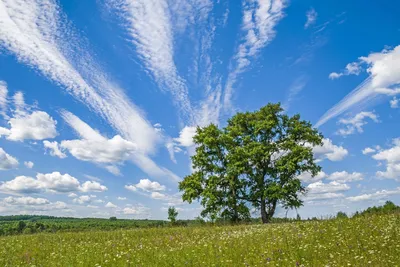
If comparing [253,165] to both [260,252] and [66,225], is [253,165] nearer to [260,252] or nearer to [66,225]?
[260,252]

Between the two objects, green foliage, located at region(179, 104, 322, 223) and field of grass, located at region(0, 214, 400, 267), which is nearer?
field of grass, located at region(0, 214, 400, 267)

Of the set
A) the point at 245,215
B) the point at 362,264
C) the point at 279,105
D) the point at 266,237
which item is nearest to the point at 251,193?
the point at 245,215

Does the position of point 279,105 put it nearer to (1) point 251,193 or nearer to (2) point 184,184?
(1) point 251,193

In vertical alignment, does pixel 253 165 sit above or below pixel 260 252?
above

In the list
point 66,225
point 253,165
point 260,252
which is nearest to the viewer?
point 260,252

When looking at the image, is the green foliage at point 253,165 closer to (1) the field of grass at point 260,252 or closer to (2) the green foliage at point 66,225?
→ (2) the green foliage at point 66,225

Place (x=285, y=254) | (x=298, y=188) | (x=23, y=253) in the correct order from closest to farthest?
1. (x=285, y=254)
2. (x=23, y=253)
3. (x=298, y=188)

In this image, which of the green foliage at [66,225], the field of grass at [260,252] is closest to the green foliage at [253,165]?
the green foliage at [66,225]

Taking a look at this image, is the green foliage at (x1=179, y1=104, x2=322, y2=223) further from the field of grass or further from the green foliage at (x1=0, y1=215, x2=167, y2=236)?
the field of grass

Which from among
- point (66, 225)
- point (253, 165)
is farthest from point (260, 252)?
point (66, 225)

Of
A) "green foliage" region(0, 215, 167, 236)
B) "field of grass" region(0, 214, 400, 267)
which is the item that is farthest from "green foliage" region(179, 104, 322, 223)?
"field of grass" region(0, 214, 400, 267)

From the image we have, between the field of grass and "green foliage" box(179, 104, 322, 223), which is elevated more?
"green foliage" box(179, 104, 322, 223)

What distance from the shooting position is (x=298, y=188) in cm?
3275

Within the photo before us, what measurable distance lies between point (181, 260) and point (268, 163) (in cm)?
2711
